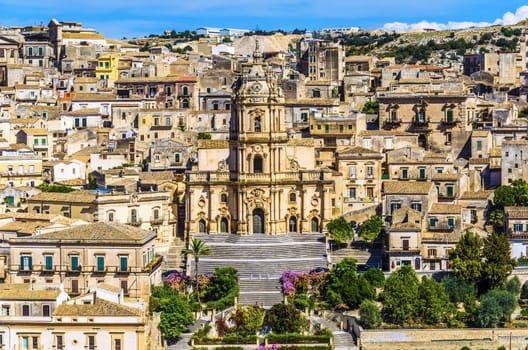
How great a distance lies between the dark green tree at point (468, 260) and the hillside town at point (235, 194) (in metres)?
0.17

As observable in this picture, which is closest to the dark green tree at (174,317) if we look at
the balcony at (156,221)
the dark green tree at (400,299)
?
the dark green tree at (400,299)

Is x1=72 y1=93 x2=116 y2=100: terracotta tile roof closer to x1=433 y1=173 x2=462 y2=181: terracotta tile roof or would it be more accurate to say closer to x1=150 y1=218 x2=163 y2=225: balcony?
x1=150 y1=218 x2=163 y2=225: balcony

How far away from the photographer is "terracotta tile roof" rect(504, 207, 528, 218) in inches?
3019

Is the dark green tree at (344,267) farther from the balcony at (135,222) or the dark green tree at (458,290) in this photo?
the balcony at (135,222)

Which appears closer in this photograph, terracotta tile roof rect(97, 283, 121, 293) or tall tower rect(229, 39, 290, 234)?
terracotta tile roof rect(97, 283, 121, 293)

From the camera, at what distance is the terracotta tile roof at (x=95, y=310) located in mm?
63938

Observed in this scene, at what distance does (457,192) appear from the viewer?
83312mm

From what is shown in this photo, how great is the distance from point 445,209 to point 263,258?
11.5 metres

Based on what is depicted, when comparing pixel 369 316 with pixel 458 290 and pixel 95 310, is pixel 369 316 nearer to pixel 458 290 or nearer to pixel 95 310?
pixel 458 290

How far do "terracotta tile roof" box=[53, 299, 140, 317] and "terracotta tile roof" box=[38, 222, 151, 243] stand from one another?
6455mm

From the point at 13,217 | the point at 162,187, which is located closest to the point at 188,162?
the point at 162,187

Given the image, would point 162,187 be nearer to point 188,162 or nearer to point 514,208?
point 188,162

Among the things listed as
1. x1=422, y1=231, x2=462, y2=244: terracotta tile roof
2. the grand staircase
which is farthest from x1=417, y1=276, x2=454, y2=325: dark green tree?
→ the grand staircase

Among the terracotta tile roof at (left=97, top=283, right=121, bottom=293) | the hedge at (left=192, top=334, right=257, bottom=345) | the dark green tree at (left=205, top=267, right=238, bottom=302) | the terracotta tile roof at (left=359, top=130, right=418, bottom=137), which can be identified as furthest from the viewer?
the terracotta tile roof at (left=359, top=130, right=418, bottom=137)
